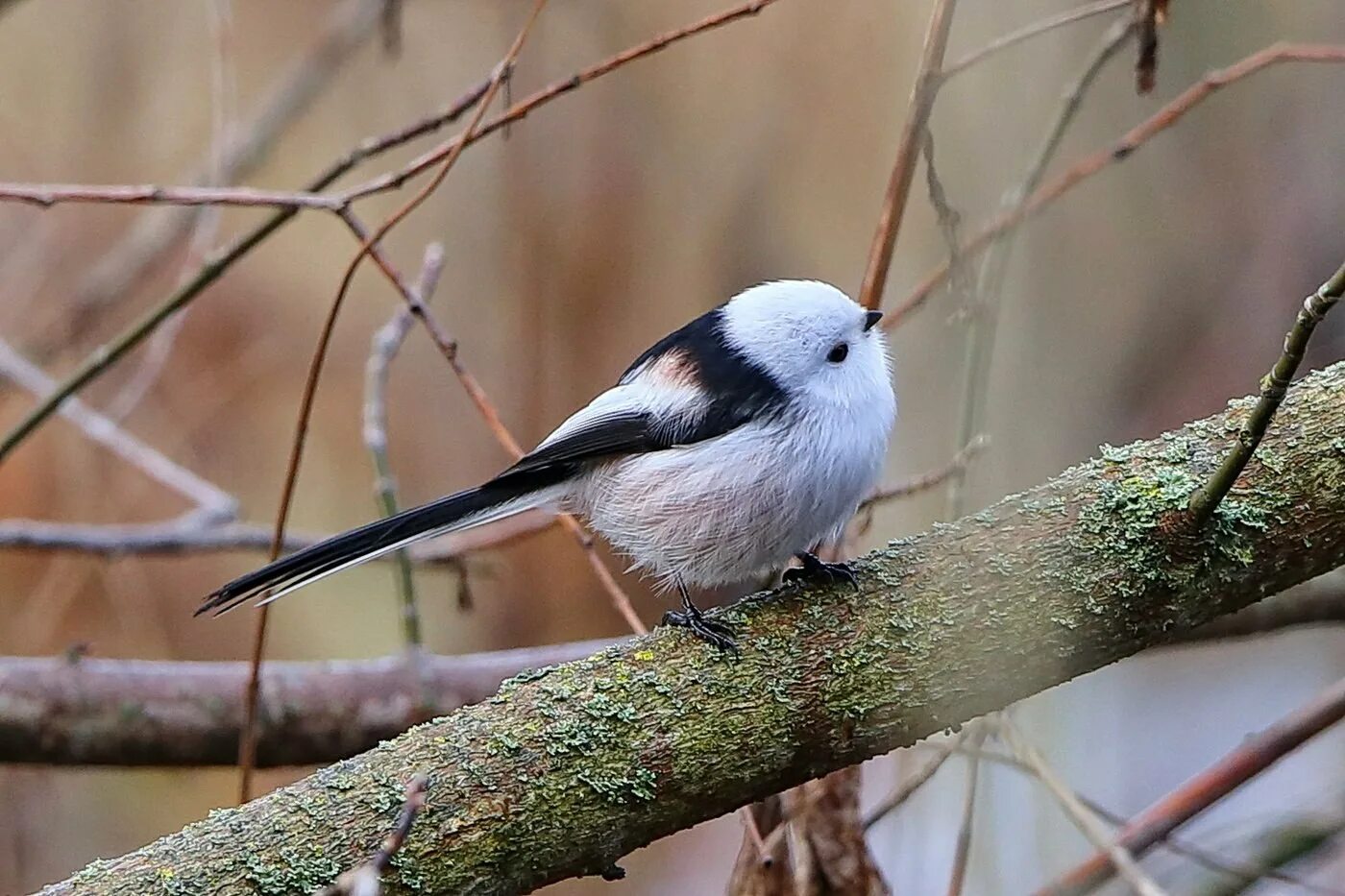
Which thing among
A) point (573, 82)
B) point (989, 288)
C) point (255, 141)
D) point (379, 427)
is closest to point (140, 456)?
point (379, 427)

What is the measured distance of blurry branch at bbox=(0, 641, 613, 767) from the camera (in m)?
2.11

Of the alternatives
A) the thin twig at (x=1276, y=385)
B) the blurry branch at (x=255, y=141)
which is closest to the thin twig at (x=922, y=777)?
the thin twig at (x=1276, y=385)

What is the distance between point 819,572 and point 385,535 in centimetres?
55

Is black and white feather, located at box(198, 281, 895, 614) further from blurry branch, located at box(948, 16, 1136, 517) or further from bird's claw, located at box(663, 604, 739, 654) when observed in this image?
bird's claw, located at box(663, 604, 739, 654)

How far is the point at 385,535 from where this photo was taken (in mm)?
1530

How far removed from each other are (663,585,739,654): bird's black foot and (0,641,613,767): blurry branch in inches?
38.9

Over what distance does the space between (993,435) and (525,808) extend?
910 mm

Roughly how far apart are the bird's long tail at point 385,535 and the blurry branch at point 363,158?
47cm

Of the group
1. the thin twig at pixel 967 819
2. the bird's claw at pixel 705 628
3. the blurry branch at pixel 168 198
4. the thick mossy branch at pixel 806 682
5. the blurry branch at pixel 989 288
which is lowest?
the thin twig at pixel 967 819

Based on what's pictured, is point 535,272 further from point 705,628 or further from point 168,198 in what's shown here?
point 705,628

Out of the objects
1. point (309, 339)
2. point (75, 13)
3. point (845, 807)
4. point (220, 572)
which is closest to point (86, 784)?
point (220, 572)

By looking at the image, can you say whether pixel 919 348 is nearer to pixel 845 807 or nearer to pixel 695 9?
pixel 845 807

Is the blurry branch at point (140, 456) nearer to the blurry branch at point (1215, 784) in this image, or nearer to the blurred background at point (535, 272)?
the blurred background at point (535, 272)

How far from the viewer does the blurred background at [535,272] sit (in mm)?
3346
